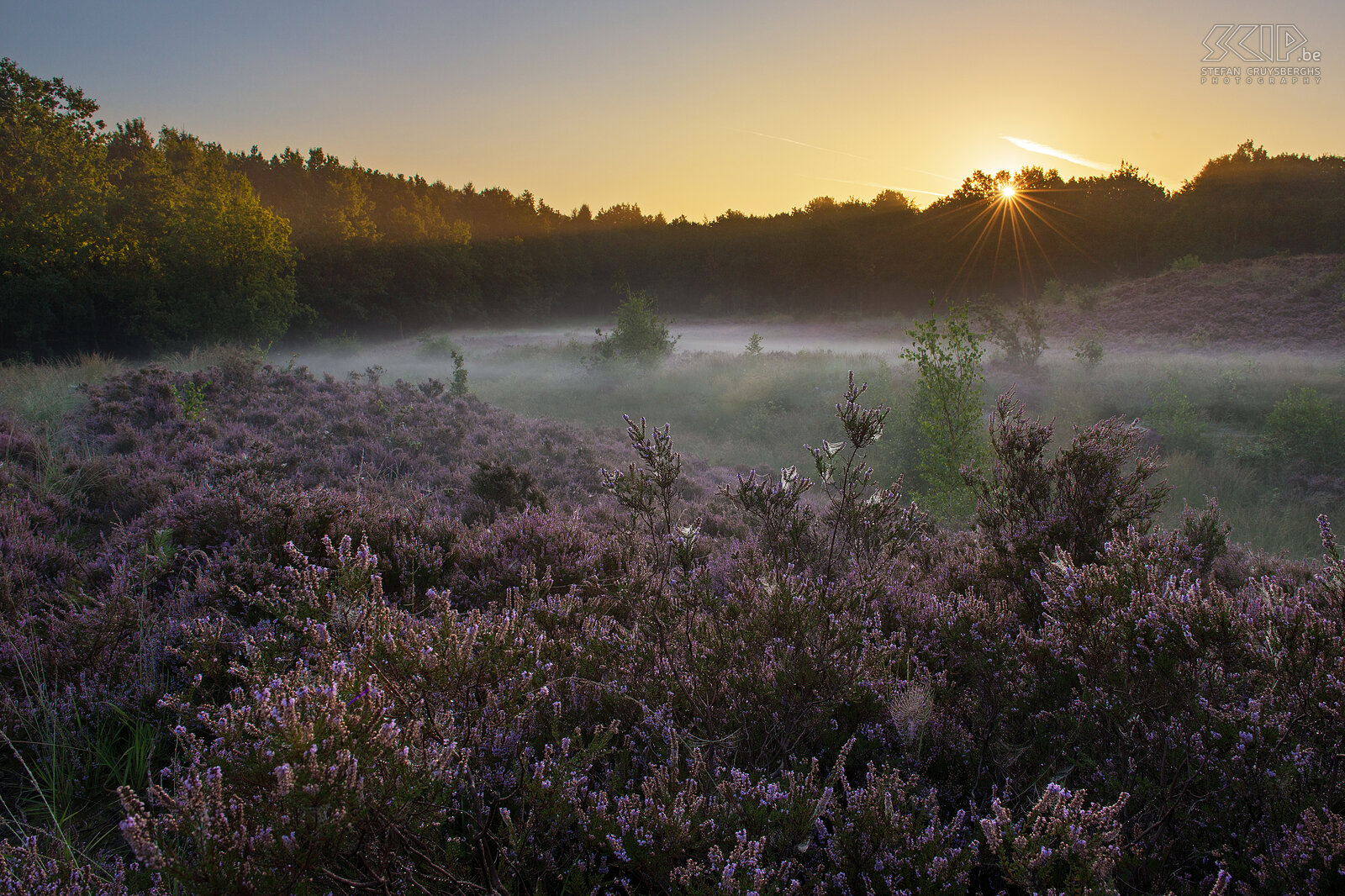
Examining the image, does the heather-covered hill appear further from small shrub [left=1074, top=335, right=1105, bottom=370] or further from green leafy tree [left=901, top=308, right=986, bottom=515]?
green leafy tree [left=901, top=308, right=986, bottom=515]

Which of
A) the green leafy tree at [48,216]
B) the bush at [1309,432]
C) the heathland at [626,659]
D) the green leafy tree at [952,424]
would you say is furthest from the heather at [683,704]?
the green leafy tree at [48,216]

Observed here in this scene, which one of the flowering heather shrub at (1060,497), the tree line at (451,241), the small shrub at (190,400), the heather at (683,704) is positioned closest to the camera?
the heather at (683,704)

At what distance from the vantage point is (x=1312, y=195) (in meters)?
38.0

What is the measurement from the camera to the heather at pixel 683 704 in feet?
5.19

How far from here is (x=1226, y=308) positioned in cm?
2600

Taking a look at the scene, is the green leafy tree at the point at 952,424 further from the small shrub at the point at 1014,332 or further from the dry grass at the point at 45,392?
the small shrub at the point at 1014,332

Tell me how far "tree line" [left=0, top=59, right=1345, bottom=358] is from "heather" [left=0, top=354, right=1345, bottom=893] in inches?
1147

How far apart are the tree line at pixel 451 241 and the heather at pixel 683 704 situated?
29.1 metres

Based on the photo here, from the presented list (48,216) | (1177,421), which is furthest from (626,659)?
(48,216)

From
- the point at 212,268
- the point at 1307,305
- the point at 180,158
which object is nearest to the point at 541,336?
the point at 212,268

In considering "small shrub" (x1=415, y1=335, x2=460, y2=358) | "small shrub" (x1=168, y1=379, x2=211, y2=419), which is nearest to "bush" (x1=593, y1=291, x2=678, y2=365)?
"small shrub" (x1=415, y1=335, x2=460, y2=358)

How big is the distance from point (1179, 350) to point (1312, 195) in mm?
27810

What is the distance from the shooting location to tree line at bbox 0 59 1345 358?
1170 inches

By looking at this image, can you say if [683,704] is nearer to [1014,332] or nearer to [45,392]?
[45,392]
